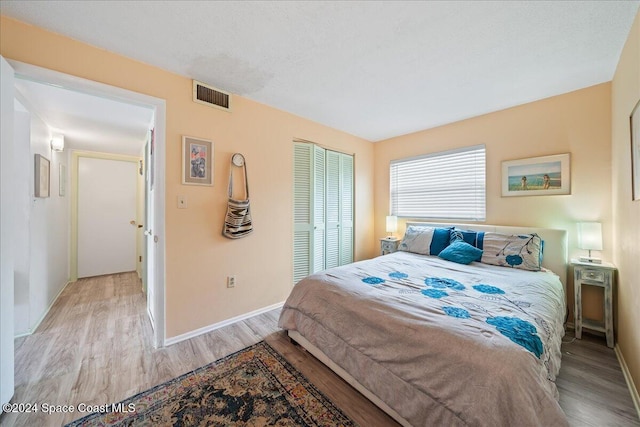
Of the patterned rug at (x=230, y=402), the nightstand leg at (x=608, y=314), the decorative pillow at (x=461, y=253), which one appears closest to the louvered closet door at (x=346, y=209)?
the decorative pillow at (x=461, y=253)

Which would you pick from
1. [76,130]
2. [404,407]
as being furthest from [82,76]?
[404,407]

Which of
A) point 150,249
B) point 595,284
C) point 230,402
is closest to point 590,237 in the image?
point 595,284

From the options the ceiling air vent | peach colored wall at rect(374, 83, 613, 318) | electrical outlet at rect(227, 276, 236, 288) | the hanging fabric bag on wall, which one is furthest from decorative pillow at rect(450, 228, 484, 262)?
the ceiling air vent

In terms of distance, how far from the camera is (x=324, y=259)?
3.51 meters

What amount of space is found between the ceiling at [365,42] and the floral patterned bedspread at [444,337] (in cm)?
185

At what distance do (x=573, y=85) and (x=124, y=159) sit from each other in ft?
21.9

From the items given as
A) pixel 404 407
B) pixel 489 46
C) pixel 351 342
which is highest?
pixel 489 46

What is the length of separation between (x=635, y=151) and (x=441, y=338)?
6.17 feet

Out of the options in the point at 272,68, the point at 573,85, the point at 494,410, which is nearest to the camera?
the point at 494,410

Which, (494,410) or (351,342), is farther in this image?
(351,342)

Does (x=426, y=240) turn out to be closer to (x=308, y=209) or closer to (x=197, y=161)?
(x=308, y=209)

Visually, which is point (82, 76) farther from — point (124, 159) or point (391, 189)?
point (391, 189)

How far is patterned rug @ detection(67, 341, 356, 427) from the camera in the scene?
4.40ft

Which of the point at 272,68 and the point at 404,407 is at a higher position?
the point at 272,68
